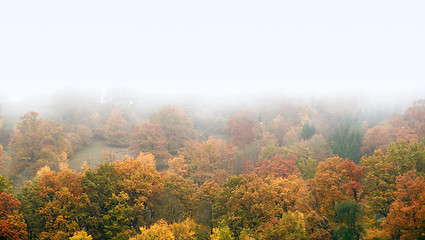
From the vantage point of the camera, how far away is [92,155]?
246 feet

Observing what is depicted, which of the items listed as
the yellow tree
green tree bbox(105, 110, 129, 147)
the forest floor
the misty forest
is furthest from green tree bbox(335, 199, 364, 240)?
green tree bbox(105, 110, 129, 147)

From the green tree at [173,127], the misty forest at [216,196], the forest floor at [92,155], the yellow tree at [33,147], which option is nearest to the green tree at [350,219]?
the misty forest at [216,196]

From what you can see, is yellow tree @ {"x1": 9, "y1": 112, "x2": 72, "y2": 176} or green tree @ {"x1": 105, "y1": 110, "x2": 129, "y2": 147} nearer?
yellow tree @ {"x1": 9, "y1": 112, "x2": 72, "y2": 176}

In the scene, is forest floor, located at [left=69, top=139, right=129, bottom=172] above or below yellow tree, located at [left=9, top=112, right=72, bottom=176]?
below

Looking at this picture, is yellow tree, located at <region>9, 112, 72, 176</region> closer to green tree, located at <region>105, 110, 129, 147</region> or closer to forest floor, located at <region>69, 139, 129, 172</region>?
forest floor, located at <region>69, 139, 129, 172</region>

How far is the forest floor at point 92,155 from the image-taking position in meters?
68.0

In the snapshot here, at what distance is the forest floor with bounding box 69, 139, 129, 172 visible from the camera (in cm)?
6803

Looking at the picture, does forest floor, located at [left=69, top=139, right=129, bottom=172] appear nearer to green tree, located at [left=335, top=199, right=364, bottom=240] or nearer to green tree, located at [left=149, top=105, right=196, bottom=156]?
green tree, located at [left=149, top=105, right=196, bottom=156]

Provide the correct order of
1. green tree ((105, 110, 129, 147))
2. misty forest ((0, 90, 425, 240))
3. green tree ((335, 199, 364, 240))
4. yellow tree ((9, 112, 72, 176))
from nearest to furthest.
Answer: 1. misty forest ((0, 90, 425, 240))
2. green tree ((335, 199, 364, 240))
3. yellow tree ((9, 112, 72, 176))
4. green tree ((105, 110, 129, 147))

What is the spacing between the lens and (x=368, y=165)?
3544 centimetres

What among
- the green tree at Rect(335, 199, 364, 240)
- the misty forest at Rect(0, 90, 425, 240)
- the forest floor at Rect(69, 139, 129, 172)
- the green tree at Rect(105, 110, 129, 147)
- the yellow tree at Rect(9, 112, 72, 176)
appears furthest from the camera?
the green tree at Rect(105, 110, 129, 147)

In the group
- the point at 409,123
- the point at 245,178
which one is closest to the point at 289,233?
the point at 245,178

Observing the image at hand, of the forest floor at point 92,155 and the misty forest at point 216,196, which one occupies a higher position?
the misty forest at point 216,196

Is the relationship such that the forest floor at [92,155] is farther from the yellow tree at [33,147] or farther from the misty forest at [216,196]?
the yellow tree at [33,147]
